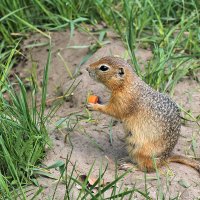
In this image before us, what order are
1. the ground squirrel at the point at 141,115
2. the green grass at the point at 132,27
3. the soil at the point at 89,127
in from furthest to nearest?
the green grass at the point at 132,27
the ground squirrel at the point at 141,115
the soil at the point at 89,127

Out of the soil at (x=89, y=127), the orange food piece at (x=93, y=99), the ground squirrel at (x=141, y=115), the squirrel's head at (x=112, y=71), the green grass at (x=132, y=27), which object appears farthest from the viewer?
the green grass at (x=132, y=27)

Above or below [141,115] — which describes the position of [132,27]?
above

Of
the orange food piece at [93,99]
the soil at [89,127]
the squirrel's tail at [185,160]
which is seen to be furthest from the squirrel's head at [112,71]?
the squirrel's tail at [185,160]

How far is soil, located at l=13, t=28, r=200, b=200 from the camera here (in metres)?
4.62

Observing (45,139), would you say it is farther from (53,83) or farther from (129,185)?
(53,83)

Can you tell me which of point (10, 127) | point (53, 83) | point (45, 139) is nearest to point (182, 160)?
point (45, 139)

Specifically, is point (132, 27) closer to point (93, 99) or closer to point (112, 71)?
point (93, 99)

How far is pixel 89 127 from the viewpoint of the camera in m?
5.36

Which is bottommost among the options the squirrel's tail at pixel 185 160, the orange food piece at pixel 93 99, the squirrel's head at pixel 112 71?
the squirrel's tail at pixel 185 160

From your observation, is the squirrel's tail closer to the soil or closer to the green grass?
the soil

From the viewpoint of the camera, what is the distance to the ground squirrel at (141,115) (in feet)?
15.7

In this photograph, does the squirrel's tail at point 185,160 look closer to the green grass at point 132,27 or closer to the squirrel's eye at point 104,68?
the green grass at point 132,27

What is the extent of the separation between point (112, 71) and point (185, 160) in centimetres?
94

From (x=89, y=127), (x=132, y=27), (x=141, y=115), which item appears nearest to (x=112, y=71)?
(x=141, y=115)
